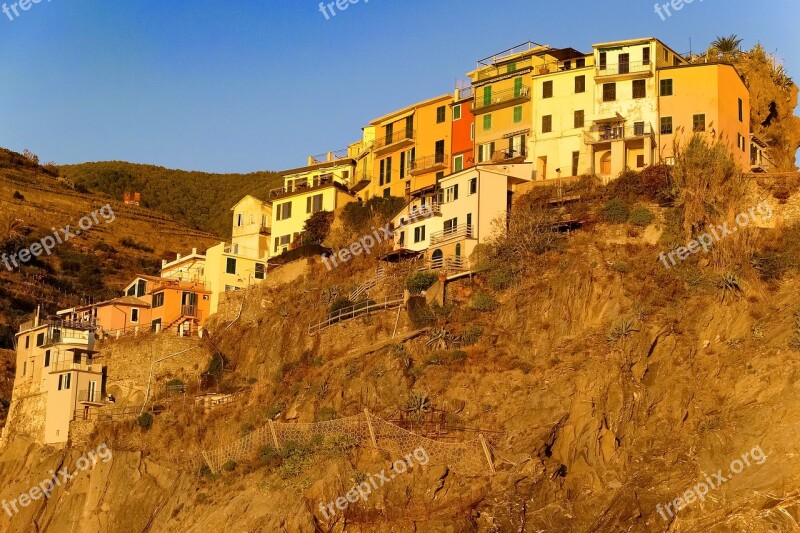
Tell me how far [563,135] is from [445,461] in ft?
87.7

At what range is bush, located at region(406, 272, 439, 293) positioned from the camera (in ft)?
225

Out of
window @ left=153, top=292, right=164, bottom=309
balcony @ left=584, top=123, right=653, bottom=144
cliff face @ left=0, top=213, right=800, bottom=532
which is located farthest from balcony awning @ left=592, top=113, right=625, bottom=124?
window @ left=153, top=292, right=164, bottom=309

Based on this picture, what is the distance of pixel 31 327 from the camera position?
260ft

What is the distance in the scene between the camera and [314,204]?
285ft

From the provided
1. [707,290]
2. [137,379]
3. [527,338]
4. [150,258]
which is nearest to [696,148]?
[707,290]

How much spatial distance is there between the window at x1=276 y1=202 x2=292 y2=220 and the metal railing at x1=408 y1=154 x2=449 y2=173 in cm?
893

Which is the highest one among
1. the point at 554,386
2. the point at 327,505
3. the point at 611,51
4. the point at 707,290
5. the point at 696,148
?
the point at 611,51

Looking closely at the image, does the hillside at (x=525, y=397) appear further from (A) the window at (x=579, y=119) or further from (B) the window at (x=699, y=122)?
(A) the window at (x=579, y=119)

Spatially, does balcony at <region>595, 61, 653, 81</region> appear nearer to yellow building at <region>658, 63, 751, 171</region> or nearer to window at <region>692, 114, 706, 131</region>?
yellow building at <region>658, 63, 751, 171</region>

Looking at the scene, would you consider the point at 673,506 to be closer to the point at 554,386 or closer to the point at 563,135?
the point at 554,386

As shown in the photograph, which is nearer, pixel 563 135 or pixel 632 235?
pixel 632 235

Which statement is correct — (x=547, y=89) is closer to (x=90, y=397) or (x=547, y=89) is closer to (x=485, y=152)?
(x=485, y=152)

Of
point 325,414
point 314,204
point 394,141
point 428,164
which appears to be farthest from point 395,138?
point 325,414

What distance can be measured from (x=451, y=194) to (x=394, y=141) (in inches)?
522
